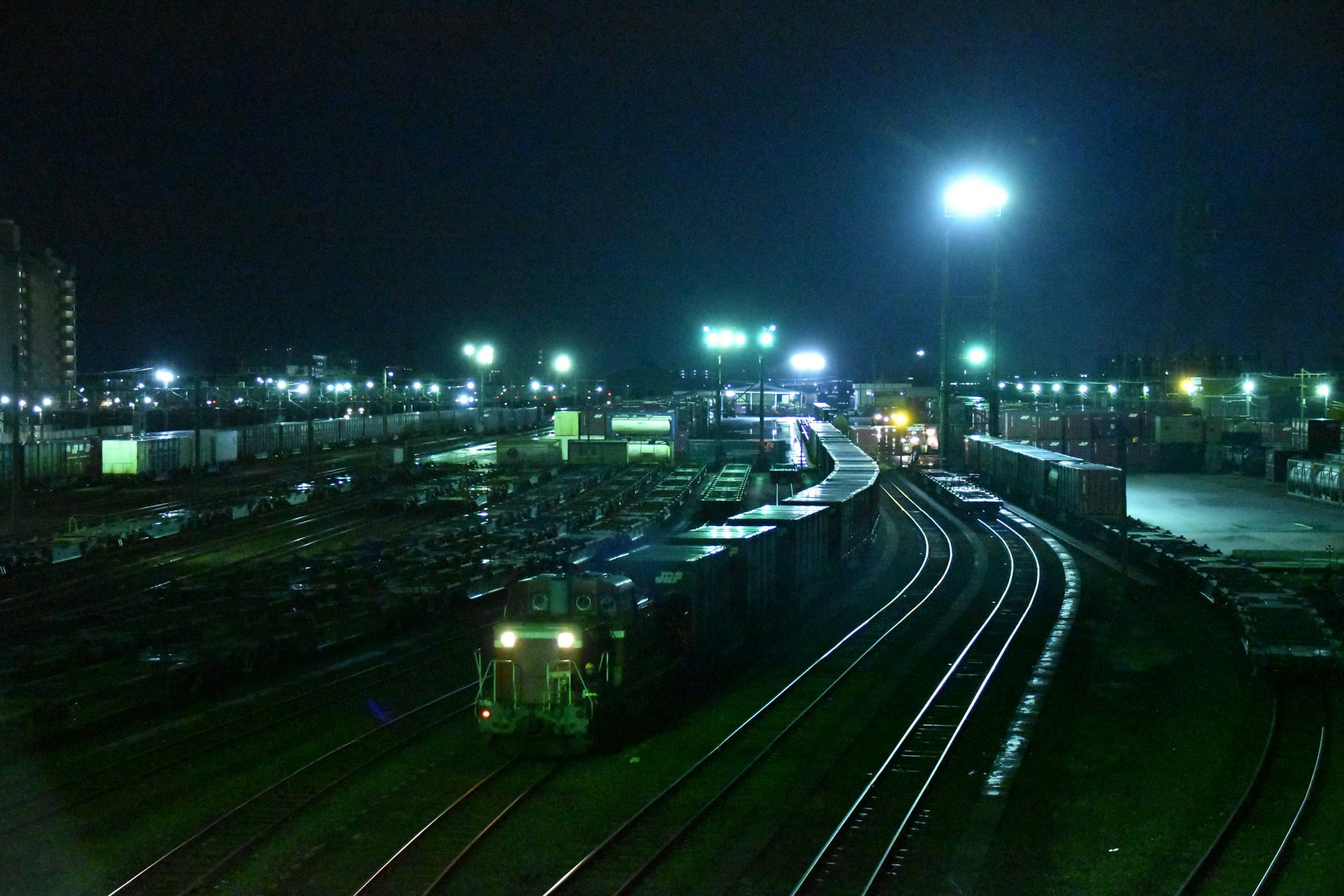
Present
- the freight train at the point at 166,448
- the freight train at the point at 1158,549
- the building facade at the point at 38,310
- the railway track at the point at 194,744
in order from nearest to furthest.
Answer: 1. the railway track at the point at 194,744
2. the freight train at the point at 1158,549
3. the freight train at the point at 166,448
4. the building facade at the point at 38,310

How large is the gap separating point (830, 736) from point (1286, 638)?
782cm

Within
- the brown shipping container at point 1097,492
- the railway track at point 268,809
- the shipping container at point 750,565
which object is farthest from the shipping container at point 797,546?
the brown shipping container at point 1097,492

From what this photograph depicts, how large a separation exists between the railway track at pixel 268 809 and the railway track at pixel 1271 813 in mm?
8240

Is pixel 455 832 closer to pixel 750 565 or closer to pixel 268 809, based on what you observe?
pixel 268 809

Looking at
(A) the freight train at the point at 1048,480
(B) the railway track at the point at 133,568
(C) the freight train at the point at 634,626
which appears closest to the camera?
(C) the freight train at the point at 634,626

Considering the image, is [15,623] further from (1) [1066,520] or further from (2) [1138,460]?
(2) [1138,460]

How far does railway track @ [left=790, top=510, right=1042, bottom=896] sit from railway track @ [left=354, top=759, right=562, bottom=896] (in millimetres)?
3071

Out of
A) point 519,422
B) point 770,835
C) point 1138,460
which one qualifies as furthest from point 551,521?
point 519,422

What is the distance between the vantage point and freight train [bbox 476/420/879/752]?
12.6 metres

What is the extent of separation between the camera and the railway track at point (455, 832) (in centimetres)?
944

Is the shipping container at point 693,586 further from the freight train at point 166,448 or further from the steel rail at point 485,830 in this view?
the freight train at point 166,448

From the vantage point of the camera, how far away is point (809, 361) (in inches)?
3159

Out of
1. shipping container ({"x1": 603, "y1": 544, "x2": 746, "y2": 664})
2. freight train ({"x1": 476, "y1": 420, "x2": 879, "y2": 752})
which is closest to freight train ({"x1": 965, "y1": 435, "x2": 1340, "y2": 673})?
freight train ({"x1": 476, "y1": 420, "x2": 879, "y2": 752})

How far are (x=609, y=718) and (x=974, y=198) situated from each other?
34.6 meters
